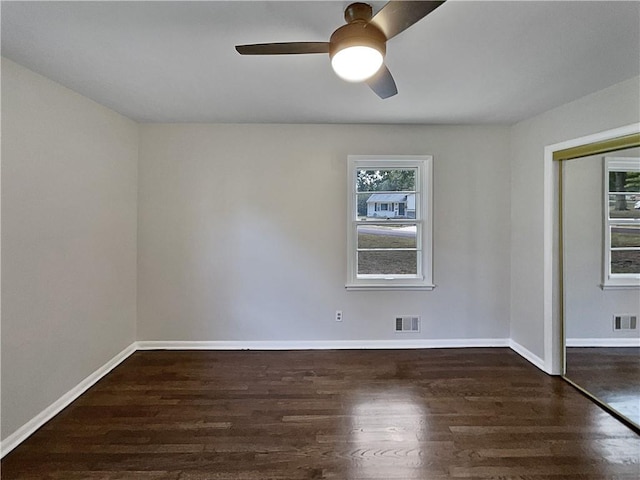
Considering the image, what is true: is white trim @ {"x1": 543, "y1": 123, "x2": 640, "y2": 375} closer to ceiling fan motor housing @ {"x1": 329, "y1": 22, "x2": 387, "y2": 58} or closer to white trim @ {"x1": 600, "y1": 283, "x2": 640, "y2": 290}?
white trim @ {"x1": 600, "y1": 283, "x2": 640, "y2": 290}

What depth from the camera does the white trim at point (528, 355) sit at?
127 inches

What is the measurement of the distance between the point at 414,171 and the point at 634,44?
80.5 inches

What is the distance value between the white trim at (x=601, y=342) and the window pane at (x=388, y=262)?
1561 millimetres

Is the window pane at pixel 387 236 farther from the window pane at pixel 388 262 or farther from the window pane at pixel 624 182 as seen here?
the window pane at pixel 624 182

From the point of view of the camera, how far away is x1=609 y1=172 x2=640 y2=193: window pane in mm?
2754

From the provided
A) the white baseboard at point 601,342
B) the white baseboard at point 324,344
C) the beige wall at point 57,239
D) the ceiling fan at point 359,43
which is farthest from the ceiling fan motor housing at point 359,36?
the white baseboard at point 601,342

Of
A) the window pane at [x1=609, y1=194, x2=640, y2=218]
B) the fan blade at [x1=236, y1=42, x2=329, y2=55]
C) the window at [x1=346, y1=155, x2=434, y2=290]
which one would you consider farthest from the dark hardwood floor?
the fan blade at [x1=236, y1=42, x2=329, y2=55]

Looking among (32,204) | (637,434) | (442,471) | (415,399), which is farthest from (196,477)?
(637,434)

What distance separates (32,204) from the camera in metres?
2.30

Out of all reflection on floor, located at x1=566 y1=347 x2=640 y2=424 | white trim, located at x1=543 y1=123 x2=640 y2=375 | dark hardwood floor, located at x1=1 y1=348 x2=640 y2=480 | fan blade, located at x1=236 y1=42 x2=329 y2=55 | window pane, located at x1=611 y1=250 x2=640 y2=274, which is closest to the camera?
fan blade, located at x1=236 y1=42 x2=329 y2=55

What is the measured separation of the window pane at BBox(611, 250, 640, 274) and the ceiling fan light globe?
282 centimetres

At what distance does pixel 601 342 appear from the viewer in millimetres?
3164

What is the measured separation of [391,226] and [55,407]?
333 cm

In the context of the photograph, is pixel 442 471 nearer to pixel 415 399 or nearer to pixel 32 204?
pixel 415 399
